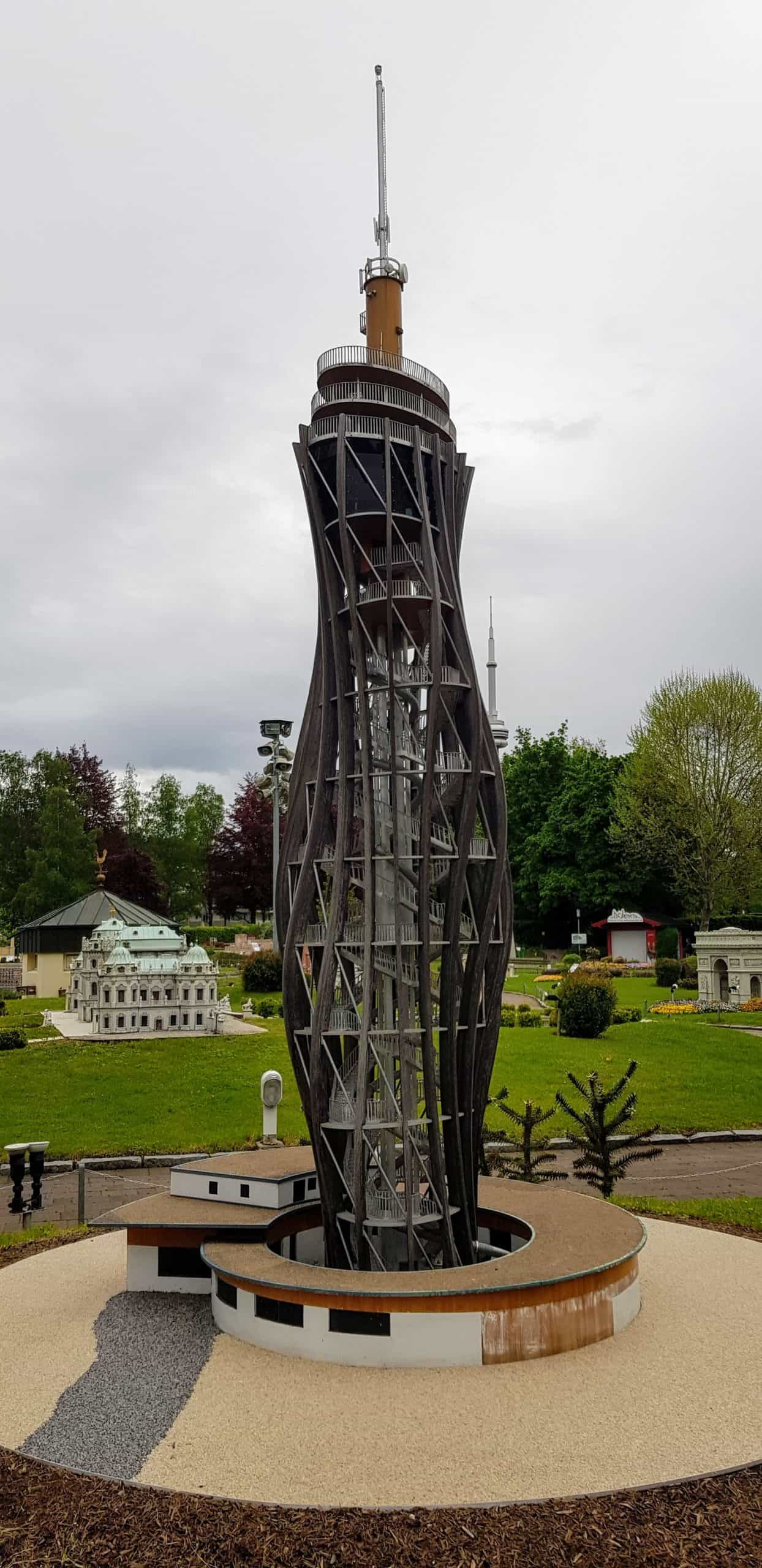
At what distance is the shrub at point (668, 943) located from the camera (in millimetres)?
67000

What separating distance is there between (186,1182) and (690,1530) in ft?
35.5

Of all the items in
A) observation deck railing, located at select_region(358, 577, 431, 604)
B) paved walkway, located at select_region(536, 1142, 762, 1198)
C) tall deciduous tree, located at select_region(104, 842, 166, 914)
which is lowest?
paved walkway, located at select_region(536, 1142, 762, 1198)

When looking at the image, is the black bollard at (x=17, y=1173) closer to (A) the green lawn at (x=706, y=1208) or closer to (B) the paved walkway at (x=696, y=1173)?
(B) the paved walkway at (x=696, y=1173)

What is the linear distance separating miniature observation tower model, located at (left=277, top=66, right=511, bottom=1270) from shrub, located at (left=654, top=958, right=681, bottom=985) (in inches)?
1614

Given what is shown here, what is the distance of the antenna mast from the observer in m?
18.5

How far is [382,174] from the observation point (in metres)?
18.6

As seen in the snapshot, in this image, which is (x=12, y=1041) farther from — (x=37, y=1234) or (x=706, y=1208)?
(x=706, y=1208)

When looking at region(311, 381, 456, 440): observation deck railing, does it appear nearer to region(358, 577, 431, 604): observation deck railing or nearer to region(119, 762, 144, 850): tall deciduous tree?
region(358, 577, 431, 604): observation deck railing

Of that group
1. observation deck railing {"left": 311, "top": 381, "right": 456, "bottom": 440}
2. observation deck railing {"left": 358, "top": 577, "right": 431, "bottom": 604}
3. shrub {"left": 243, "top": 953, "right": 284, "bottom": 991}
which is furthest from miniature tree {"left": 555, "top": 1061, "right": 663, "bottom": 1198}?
shrub {"left": 243, "top": 953, "right": 284, "bottom": 991}

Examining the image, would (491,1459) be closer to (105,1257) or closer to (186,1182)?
(186,1182)

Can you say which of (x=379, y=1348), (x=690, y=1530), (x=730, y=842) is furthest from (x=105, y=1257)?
(x=730, y=842)

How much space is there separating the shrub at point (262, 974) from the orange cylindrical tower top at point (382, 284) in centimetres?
3633

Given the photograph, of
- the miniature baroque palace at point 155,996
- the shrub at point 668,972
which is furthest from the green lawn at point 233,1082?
the shrub at point 668,972

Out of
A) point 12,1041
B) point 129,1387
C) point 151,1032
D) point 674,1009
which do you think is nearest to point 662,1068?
point 674,1009
